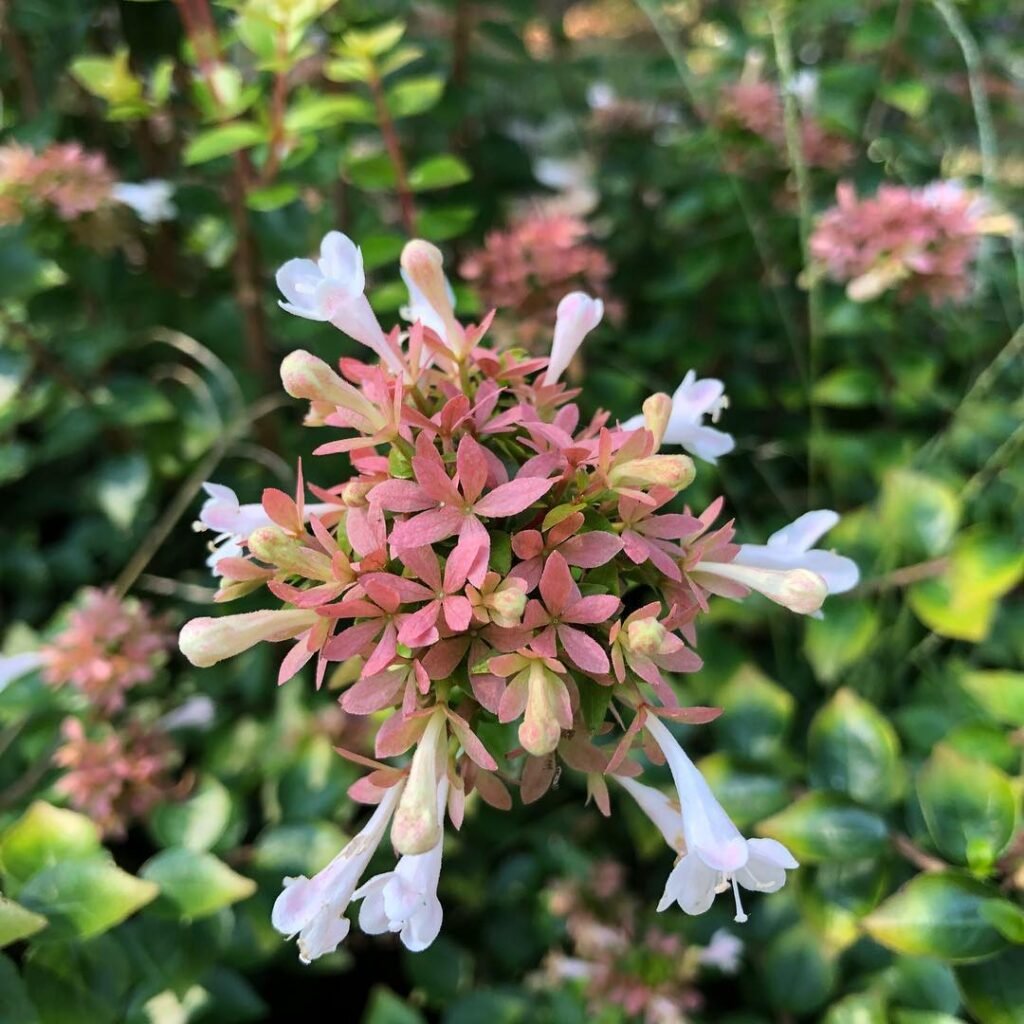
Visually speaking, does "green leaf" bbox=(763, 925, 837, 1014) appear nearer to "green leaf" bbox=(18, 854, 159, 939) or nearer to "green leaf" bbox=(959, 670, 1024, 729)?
"green leaf" bbox=(959, 670, 1024, 729)

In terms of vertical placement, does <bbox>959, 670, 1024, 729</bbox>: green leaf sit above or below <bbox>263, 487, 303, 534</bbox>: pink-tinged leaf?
below

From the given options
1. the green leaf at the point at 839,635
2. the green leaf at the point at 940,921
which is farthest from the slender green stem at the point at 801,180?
the green leaf at the point at 940,921

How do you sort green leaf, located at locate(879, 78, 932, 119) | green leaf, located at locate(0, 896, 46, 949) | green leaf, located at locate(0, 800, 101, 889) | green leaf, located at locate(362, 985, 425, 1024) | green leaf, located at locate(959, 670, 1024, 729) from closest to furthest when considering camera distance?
green leaf, located at locate(0, 896, 46, 949), green leaf, located at locate(0, 800, 101, 889), green leaf, located at locate(959, 670, 1024, 729), green leaf, located at locate(362, 985, 425, 1024), green leaf, located at locate(879, 78, 932, 119)

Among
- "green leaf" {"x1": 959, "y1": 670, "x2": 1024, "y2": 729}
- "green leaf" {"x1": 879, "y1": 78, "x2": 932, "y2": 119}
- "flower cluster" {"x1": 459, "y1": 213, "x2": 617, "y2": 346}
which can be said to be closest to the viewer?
"green leaf" {"x1": 959, "y1": 670, "x2": 1024, "y2": 729}

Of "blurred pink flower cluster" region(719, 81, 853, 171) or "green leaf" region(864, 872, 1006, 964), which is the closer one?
"green leaf" region(864, 872, 1006, 964)

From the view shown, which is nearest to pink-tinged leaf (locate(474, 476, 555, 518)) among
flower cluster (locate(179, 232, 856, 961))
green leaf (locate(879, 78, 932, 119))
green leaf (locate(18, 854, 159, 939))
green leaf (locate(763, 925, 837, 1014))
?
flower cluster (locate(179, 232, 856, 961))

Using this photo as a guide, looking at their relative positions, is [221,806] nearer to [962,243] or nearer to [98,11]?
[962,243]

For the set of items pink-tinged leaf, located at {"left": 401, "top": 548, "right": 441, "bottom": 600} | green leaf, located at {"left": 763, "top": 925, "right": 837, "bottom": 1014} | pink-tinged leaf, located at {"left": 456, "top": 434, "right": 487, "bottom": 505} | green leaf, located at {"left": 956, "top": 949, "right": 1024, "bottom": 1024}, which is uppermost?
pink-tinged leaf, located at {"left": 456, "top": 434, "right": 487, "bottom": 505}

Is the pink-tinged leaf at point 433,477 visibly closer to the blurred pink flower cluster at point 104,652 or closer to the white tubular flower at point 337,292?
the white tubular flower at point 337,292
